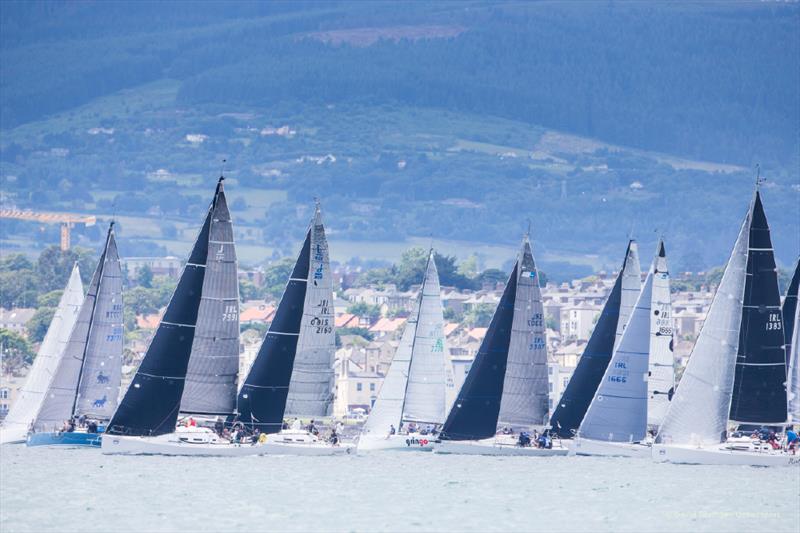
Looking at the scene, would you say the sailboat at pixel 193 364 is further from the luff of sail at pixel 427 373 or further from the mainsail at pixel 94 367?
the luff of sail at pixel 427 373

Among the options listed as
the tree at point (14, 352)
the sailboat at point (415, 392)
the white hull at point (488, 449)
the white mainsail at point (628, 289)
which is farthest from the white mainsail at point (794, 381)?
the tree at point (14, 352)

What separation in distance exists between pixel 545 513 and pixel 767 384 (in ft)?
35.2

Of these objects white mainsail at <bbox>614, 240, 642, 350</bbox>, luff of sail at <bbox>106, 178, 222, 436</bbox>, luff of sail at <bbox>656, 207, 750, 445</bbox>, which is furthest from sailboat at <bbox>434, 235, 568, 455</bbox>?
luff of sail at <bbox>106, 178, 222, 436</bbox>

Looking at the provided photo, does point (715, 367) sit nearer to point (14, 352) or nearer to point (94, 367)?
point (94, 367)

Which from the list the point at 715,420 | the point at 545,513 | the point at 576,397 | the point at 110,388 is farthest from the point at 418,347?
the point at 545,513

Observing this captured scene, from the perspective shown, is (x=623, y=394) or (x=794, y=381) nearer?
(x=794, y=381)

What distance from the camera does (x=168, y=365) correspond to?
178 ft

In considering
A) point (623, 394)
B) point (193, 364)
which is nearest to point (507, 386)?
point (623, 394)

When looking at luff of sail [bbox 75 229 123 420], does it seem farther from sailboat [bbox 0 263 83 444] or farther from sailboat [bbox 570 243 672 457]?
sailboat [bbox 570 243 672 457]

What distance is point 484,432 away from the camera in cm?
5984

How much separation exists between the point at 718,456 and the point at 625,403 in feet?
18.7

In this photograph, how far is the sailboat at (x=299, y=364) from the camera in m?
57.1

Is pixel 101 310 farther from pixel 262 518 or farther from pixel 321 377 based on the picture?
pixel 262 518

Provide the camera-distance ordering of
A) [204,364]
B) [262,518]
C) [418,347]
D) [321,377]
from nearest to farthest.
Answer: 1. [262,518]
2. [204,364]
3. [321,377]
4. [418,347]
